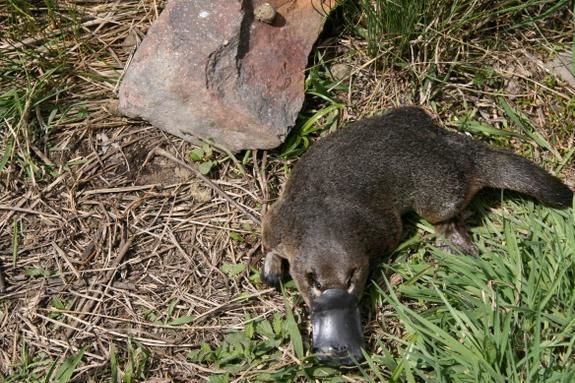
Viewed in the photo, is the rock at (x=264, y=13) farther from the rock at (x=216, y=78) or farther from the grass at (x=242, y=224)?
the grass at (x=242, y=224)

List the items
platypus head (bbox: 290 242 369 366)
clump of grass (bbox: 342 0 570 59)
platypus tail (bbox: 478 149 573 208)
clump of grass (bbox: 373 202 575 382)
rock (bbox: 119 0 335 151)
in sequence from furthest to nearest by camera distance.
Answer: clump of grass (bbox: 342 0 570 59) < rock (bbox: 119 0 335 151) < platypus tail (bbox: 478 149 573 208) < platypus head (bbox: 290 242 369 366) < clump of grass (bbox: 373 202 575 382)

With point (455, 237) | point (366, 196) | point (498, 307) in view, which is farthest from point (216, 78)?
point (498, 307)

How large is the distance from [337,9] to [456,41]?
2.14 ft

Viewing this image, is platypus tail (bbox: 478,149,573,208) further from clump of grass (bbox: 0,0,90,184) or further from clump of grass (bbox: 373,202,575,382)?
clump of grass (bbox: 0,0,90,184)

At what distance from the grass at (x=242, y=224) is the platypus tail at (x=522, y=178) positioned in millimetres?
94

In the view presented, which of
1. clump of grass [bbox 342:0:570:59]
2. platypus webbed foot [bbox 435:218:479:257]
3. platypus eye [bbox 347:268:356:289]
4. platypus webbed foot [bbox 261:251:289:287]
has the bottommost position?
platypus webbed foot [bbox 261:251:289:287]

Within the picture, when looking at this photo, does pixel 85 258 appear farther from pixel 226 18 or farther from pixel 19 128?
pixel 226 18

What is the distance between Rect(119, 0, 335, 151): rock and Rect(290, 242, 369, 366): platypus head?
2.64ft

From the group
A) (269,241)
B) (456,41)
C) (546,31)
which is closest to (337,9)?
(456,41)

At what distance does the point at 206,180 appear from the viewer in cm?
409

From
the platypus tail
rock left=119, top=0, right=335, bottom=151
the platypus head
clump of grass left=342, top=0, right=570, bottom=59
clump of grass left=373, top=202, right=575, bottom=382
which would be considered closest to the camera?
clump of grass left=373, top=202, right=575, bottom=382

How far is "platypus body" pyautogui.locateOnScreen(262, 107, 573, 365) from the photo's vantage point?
346 cm

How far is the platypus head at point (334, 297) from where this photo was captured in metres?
3.38

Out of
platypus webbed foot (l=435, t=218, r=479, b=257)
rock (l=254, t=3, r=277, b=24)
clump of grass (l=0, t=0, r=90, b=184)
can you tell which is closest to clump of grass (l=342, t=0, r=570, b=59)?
rock (l=254, t=3, r=277, b=24)
